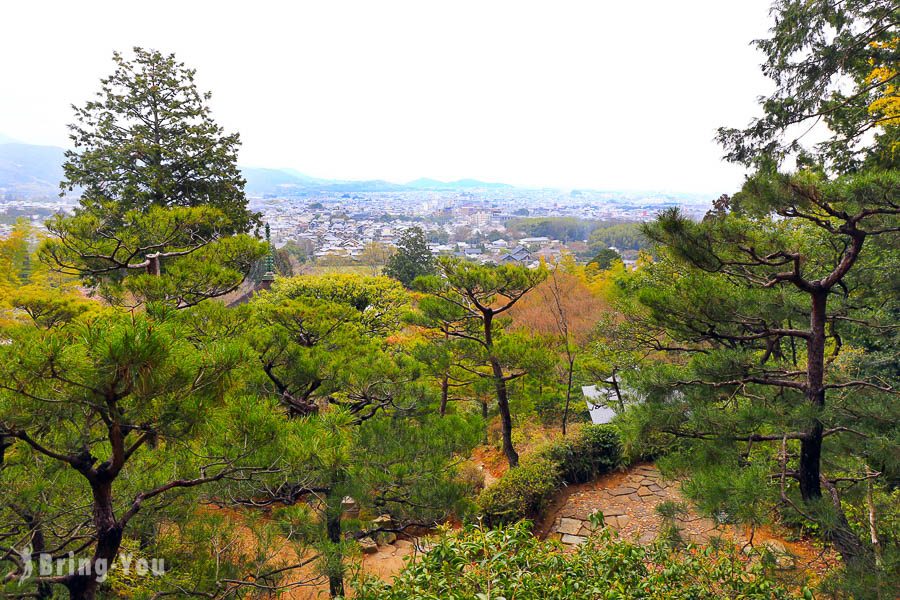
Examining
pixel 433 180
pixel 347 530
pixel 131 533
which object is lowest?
pixel 347 530

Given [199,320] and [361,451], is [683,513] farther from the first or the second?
[199,320]

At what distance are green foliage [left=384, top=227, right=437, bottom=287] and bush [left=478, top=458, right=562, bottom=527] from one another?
14288 mm

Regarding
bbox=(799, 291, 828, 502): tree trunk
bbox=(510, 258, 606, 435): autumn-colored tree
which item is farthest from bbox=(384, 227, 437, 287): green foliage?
bbox=(799, 291, 828, 502): tree trunk

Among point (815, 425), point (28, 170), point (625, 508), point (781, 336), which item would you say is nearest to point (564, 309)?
point (625, 508)

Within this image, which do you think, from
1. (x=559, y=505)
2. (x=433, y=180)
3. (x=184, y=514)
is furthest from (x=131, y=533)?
(x=433, y=180)

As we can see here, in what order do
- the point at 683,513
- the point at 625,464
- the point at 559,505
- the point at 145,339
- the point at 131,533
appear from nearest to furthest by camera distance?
the point at 145,339 → the point at 131,533 → the point at 683,513 → the point at 559,505 → the point at 625,464

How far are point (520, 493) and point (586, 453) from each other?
1.45m

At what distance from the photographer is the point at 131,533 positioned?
249 cm

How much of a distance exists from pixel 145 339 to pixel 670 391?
314 centimetres

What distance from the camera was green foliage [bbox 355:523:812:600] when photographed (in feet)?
5.90

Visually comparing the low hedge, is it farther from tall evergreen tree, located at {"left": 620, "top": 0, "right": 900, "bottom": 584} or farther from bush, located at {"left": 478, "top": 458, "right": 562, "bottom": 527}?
tall evergreen tree, located at {"left": 620, "top": 0, "right": 900, "bottom": 584}

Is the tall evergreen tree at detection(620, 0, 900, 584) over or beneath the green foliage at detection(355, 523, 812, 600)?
over

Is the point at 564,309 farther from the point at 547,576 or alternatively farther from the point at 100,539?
the point at 100,539

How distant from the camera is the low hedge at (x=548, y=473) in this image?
470cm
